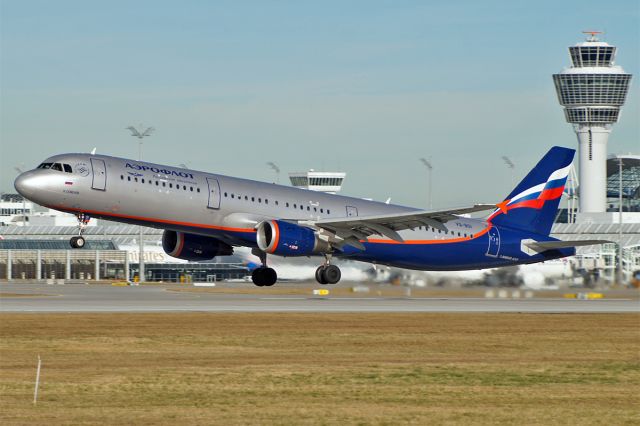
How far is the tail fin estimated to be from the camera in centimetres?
6481

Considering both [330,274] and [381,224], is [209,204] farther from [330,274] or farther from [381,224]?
[381,224]

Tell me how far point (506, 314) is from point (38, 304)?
79.5 feet

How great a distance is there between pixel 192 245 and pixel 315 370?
2570cm

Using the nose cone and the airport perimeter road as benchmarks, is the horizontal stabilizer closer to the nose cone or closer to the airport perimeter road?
the airport perimeter road

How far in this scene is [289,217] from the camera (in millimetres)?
54375

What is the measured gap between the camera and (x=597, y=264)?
114 meters

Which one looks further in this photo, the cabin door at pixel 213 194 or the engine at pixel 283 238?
the engine at pixel 283 238

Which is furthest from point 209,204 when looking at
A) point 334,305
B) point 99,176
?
point 334,305

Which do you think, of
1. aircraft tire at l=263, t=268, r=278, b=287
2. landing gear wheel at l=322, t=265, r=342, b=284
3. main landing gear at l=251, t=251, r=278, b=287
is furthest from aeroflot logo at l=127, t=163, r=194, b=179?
landing gear wheel at l=322, t=265, r=342, b=284

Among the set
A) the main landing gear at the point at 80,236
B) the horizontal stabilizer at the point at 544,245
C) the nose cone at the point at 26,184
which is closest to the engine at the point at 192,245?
the main landing gear at the point at 80,236

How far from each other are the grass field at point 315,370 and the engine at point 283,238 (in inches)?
191

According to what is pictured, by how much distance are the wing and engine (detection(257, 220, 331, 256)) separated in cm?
175

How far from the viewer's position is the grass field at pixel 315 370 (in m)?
23.8

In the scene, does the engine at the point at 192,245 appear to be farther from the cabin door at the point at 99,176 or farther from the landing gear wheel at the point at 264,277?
the cabin door at the point at 99,176
